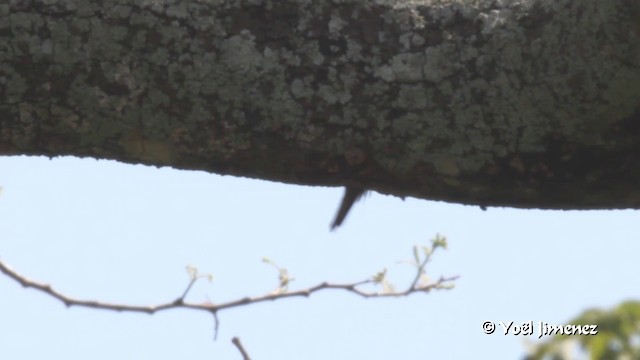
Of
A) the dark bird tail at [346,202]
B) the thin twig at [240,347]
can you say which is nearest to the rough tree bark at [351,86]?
the dark bird tail at [346,202]

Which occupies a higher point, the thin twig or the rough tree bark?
the rough tree bark

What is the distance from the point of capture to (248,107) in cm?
235

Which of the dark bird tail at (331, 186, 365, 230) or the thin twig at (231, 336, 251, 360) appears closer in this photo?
the dark bird tail at (331, 186, 365, 230)

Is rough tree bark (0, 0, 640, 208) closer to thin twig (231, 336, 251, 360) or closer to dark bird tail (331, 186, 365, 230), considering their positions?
dark bird tail (331, 186, 365, 230)

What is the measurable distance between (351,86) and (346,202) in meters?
0.30

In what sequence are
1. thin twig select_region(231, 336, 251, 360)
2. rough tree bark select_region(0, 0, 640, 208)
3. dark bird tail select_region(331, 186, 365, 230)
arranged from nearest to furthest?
rough tree bark select_region(0, 0, 640, 208)
dark bird tail select_region(331, 186, 365, 230)
thin twig select_region(231, 336, 251, 360)

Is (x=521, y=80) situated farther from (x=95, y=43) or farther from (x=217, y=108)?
(x=95, y=43)

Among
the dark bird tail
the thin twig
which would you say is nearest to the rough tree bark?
the dark bird tail

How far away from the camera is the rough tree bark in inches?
92.2

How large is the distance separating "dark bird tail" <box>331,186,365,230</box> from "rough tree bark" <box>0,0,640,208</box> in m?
0.11

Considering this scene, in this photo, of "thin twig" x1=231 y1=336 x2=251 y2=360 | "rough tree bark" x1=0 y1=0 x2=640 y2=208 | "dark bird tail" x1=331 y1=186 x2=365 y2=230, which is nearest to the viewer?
"rough tree bark" x1=0 y1=0 x2=640 y2=208

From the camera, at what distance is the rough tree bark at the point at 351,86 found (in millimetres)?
2342

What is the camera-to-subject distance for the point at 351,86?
2.35 meters

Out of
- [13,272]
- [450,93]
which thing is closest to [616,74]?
[450,93]
